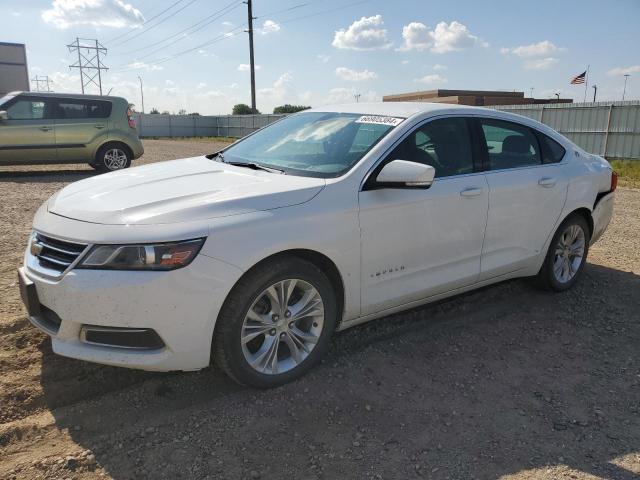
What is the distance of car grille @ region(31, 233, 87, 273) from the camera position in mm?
2723

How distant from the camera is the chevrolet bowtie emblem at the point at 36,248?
9.61ft

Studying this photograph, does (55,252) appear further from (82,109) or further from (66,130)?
(82,109)

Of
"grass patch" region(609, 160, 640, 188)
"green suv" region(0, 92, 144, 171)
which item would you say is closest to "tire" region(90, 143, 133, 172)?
"green suv" region(0, 92, 144, 171)

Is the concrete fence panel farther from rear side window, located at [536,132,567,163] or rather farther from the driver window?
the driver window

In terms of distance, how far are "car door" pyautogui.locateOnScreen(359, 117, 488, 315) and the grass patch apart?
37.6ft

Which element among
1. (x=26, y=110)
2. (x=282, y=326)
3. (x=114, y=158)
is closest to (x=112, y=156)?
(x=114, y=158)

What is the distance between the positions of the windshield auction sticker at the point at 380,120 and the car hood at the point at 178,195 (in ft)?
2.52

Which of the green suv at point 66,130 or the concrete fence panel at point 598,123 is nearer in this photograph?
the green suv at point 66,130

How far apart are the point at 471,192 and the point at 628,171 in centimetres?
1471

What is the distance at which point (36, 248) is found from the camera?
9.76 feet

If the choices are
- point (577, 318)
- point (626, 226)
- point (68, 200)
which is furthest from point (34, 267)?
point (626, 226)

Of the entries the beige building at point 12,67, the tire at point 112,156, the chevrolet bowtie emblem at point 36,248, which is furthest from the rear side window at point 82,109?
the beige building at point 12,67

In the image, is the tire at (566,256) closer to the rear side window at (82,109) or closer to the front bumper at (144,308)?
the front bumper at (144,308)

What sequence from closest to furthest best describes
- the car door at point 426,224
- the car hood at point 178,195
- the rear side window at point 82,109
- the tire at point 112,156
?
the car hood at point 178,195, the car door at point 426,224, the rear side window at point 82,109, the tire at point 112,156
